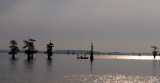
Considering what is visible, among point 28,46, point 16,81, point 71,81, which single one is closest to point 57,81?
Result: point 71,81

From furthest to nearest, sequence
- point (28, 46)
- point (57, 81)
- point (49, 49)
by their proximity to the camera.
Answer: point (49, 49), point (28, 46), point (57, 81)

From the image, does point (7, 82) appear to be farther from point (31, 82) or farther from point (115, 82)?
point (115, 82)

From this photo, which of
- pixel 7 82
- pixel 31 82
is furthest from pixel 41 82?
pixel 7 82

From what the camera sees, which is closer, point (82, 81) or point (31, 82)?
point (31, 82)

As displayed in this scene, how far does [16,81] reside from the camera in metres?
56.7

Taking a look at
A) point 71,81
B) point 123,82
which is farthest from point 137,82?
point 71,81

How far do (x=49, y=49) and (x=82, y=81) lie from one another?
113733mm

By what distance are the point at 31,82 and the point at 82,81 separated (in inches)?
415

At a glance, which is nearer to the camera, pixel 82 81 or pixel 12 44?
pixel 82 81

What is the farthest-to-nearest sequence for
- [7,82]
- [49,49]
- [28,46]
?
[49,49] < [28,46] < [7,82]

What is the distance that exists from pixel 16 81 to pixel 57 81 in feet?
26.3

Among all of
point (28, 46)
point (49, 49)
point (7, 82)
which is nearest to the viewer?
point (7, 82)

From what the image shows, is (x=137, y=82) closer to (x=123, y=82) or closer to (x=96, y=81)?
(x=123, y=82)

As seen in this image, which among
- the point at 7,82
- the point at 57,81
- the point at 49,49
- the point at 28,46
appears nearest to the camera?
the point at 7,82
